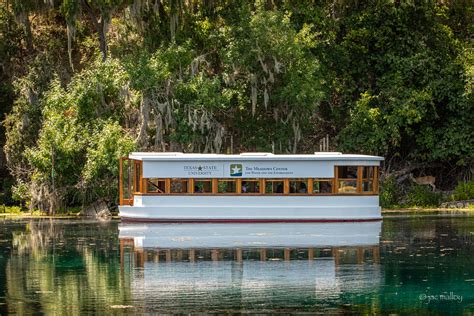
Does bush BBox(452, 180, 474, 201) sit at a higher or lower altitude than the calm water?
higher

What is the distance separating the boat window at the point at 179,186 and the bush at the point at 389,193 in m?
11.6

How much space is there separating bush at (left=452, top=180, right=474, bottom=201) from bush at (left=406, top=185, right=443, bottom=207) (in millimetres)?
884

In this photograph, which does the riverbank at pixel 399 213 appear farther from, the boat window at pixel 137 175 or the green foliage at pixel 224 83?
the boat window at pixel 137 175

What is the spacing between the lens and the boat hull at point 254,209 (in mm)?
43219

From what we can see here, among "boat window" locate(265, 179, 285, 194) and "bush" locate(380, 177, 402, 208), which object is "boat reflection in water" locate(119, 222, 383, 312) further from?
"bush" locate(380, 177, 402, 208)

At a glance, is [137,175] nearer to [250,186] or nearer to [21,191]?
[250,186]

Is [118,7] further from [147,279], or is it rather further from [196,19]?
[147,279]

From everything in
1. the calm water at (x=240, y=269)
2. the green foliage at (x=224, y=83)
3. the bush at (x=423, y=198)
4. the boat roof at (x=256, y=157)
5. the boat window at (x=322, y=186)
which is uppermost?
the green foliage at (x=224, y=83)

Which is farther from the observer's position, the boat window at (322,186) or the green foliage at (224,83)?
the green foliage at (224,83)

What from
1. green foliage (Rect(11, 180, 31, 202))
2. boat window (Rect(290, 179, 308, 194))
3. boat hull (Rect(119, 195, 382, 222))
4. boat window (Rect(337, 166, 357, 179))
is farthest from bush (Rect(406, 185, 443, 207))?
green foliage (Rect(11, 180, 31, 202))

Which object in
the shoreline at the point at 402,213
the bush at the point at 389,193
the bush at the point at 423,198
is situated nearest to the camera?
the shoreline at the point at 402,213

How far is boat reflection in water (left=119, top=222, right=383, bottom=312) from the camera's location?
23031 millimetres

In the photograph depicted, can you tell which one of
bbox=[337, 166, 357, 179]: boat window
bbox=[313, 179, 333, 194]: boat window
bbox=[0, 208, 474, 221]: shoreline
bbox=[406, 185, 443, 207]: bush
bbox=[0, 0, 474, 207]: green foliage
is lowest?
bbox=[0, 208, 474, 221]: shoreline

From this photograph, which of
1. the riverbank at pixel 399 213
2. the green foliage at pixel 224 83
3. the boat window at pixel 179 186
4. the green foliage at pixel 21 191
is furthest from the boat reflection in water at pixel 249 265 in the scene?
the green foliage at pixel 21 191
